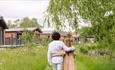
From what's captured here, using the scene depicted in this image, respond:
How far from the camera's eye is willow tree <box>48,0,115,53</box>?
1399cm

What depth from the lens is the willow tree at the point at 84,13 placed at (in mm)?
13992

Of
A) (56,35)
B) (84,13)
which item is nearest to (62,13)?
(84,13)

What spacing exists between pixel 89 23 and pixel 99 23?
398mm

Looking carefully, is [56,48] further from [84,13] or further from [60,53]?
[84,13]

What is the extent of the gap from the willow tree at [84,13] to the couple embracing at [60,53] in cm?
360

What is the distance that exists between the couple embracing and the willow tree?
11.8 ft

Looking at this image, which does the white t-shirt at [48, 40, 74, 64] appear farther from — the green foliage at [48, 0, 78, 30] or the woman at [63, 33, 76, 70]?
the green foliage at [48, 0, 78, 30]

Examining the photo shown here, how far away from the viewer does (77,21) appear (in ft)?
47.3

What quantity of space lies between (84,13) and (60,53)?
377 centimetres

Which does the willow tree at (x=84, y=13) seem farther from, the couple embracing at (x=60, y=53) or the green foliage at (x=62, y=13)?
the couple embracing at (x=60, y=53)

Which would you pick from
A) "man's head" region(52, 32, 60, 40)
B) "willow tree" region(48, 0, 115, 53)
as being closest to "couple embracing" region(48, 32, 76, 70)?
"man's head" region(52, 32, 60, 40)

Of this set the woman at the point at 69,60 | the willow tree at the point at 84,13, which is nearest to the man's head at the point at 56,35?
the woman at the point at 69,60

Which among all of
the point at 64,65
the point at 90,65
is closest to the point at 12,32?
the point at 90,65

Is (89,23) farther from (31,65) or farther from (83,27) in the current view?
(31,65)
